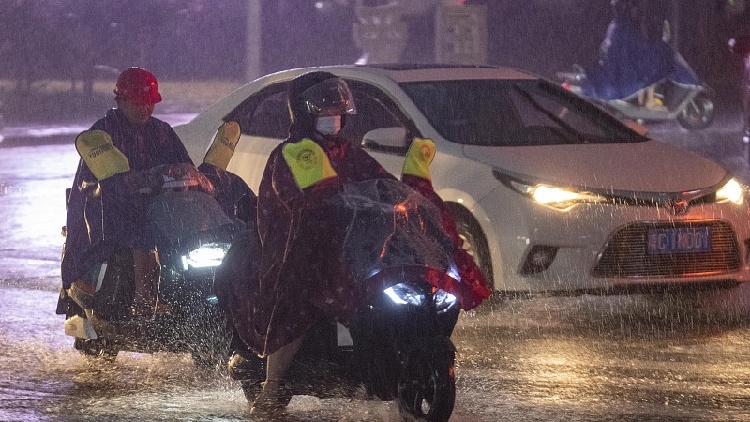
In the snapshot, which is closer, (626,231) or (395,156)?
(626,231)

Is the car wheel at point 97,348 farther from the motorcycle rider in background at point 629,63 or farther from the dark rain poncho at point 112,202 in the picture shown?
the motorcycle rider in background at point 629,63

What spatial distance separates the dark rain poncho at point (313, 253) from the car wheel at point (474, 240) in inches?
115

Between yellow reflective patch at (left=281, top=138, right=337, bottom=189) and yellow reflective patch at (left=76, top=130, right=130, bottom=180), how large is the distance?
5.10 ft

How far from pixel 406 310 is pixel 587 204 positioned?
320cm

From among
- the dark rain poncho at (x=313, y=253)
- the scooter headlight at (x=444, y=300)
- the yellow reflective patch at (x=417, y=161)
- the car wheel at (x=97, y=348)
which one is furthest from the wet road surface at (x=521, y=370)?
the yellow reflective patch at (x=417, y=161)

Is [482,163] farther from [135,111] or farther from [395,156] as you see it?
[135,111]

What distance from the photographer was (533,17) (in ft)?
116

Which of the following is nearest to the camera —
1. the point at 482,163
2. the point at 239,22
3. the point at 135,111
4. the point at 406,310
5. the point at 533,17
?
the point at 406,310

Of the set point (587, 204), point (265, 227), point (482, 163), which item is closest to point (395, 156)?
point (482, 163)

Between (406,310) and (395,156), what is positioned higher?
(395,156)

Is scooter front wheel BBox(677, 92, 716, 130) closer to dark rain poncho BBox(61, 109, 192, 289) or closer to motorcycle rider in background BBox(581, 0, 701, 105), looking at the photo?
motorcycle rider in background BBox(581, 0, 701, 105)

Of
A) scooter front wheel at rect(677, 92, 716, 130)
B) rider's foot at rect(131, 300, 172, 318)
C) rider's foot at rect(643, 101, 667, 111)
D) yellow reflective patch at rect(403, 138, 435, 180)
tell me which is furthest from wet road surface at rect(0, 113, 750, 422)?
scooter front wheel at rect(677, 92, 716, 130)

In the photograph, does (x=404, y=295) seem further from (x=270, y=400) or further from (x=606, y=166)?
(x=606, y=166)

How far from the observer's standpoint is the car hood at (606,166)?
827 cm
